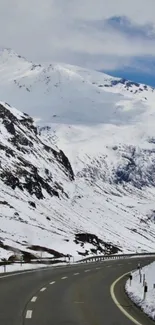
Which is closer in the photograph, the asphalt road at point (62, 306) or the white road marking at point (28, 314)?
the asphalt road at point (62, 306)

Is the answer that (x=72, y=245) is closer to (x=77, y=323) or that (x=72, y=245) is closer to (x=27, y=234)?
(x=27, y=234)

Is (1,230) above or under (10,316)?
above

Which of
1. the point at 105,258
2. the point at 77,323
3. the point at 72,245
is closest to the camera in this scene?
the point at 77,323

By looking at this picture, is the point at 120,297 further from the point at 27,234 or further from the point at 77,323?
the point at 27,234

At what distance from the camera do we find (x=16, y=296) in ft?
79.3

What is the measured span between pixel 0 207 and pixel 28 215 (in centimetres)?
1429

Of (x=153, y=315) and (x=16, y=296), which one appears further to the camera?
(x=16, y=296)

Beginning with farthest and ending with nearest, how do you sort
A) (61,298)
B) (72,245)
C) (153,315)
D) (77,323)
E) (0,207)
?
(0,207), (72,245), (61,298), (153,315), (77,323)

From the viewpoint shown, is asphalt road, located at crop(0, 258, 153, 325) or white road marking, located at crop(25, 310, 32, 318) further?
white road marking, located at crop(25, 310, 32, 318)

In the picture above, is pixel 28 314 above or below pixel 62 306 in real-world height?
below

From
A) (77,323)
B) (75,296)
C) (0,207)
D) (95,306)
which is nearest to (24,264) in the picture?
(75,296)

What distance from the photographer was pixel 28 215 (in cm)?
19875

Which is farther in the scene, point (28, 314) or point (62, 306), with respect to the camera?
point (62, 306)

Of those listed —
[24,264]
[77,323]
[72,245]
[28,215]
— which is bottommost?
[77,323]
